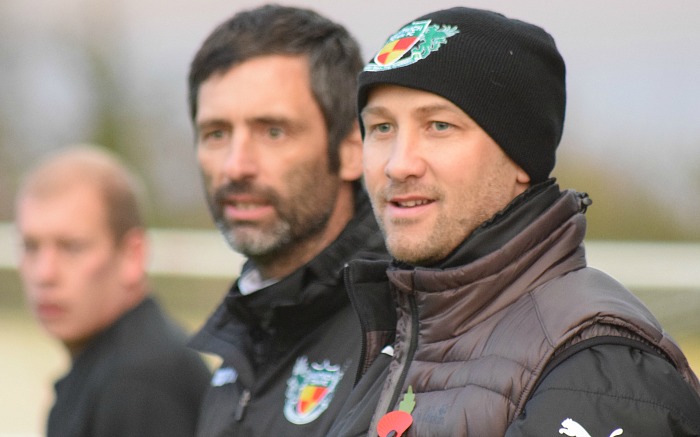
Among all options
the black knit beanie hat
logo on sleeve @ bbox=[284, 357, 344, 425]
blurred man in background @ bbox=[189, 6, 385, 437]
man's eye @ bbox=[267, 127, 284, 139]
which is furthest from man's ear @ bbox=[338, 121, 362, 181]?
the black knit beanie hat

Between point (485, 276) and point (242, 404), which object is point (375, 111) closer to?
point (485, 276)

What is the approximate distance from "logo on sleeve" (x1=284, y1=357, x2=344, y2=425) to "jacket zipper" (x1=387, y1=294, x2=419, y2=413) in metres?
0.58

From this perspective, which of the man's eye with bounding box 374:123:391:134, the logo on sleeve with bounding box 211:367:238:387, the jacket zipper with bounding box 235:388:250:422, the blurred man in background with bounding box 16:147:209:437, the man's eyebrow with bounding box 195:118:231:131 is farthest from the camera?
the blurred man in background with bounding box 16:147:209:437

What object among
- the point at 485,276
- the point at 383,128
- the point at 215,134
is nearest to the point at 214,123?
the point at 215,134

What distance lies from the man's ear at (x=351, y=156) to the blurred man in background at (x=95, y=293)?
707 millimetres

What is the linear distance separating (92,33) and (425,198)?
1286cm

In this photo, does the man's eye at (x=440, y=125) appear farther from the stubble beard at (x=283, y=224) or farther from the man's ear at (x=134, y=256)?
the man's ear at (x=134, y=256)

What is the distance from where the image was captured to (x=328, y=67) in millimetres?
3137

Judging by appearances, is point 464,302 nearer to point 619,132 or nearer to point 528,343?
point 528,343

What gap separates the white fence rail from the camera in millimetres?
6676

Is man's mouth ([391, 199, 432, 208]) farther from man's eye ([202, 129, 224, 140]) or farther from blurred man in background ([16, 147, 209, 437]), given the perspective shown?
blurred man in background ([16, 147, 209, 437])

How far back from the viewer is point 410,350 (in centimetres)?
205

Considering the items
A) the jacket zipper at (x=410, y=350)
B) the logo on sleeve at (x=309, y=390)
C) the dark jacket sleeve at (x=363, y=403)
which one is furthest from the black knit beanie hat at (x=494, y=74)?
the logo on sleeve at (x=309, y=390)

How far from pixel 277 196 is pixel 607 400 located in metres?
1.40
